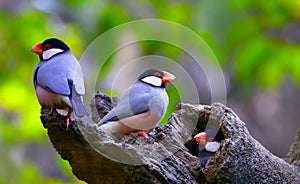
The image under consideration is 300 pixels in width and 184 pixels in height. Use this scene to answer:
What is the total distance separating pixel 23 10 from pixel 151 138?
5.88 ft

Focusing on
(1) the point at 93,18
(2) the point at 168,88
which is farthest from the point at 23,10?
(2) the point at 168,88

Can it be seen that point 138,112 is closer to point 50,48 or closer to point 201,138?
point 201,138

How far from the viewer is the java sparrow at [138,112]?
1730 millimetres

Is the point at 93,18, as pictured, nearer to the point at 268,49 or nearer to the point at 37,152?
the point at 268,49

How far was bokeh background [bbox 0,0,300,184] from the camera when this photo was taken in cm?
273

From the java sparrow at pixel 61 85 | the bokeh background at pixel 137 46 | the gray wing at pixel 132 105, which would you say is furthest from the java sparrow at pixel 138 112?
the bokeh background at pixel 137 46

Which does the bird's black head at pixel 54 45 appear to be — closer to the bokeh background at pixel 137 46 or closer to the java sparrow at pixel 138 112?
the java sparrow at pixel 138 112

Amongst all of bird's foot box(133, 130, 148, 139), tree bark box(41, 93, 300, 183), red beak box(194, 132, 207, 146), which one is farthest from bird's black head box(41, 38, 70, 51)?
red beak box(194, 132, 207, 146)

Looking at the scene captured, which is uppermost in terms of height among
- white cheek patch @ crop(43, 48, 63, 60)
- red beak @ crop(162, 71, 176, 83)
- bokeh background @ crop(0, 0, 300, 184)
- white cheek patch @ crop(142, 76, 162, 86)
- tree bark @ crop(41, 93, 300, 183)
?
bokeh background @ crop(0, 0, 300, 184)

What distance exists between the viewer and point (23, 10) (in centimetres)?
327

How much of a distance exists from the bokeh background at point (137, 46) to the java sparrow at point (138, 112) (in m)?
0.81

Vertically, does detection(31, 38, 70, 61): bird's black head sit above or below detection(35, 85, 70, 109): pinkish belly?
above

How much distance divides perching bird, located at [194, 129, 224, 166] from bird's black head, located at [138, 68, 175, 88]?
0.20 meters

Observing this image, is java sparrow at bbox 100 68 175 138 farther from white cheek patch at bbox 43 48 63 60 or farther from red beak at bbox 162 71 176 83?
white cheek patch at bbox 43 48 63 60
